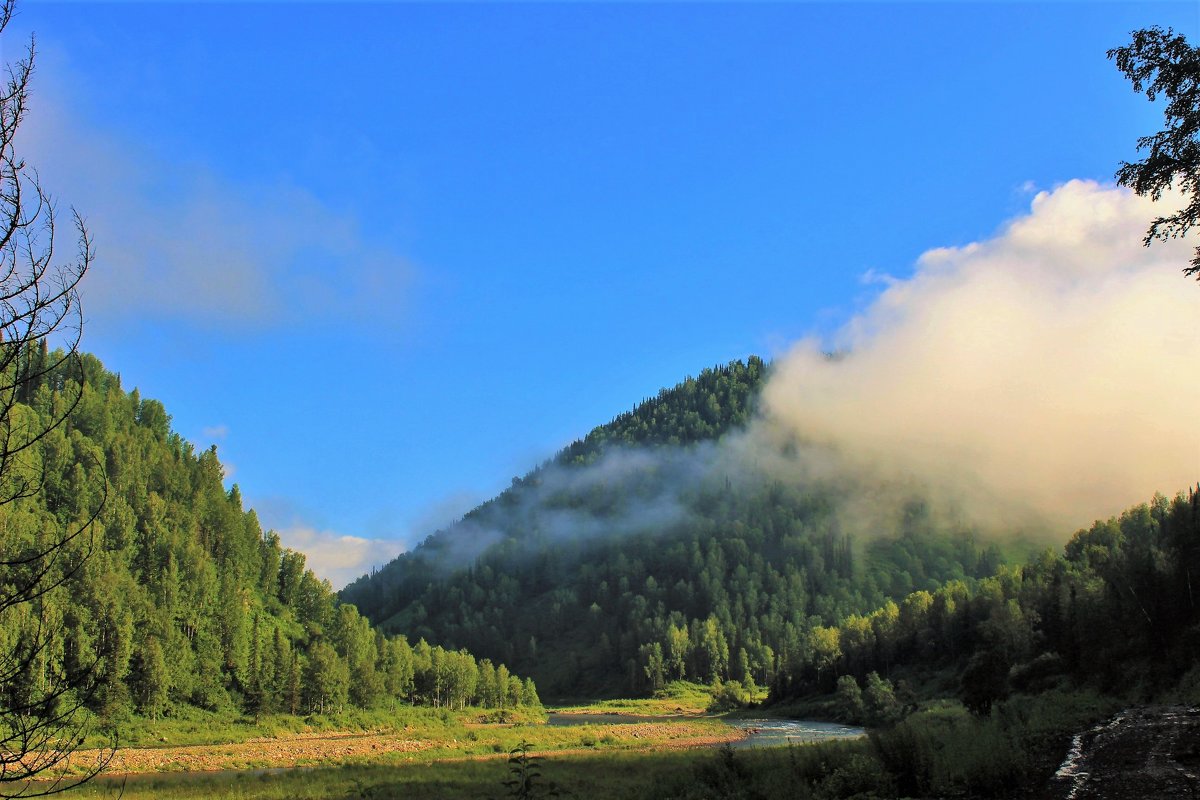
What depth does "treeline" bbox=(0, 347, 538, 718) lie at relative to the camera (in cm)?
7712

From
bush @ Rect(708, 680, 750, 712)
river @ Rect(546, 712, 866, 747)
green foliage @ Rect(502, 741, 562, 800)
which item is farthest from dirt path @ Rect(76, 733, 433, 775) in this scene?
bush @ Rect(708, 680, 750, 712)

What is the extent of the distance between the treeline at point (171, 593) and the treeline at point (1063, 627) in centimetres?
7114

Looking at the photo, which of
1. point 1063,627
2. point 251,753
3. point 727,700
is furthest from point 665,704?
point 251,753

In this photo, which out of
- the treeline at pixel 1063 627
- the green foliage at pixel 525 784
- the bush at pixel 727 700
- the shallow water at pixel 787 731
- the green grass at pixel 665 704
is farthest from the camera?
the green grass at pixel 665 704

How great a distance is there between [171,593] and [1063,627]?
327ft

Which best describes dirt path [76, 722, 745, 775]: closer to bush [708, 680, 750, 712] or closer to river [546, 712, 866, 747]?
river [546, 712, 866, 747]

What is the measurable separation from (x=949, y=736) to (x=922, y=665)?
335 ft

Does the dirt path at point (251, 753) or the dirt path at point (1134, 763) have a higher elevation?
the dirt path at point (1134, 763)

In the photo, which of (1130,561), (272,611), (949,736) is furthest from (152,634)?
(1130,561)

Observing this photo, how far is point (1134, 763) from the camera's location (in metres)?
19.7

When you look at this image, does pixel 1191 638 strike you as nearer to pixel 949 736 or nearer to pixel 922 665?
pixel 949 736

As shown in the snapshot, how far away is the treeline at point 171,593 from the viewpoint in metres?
77.1

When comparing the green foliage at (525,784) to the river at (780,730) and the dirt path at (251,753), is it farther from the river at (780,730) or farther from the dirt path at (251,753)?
the river at (780,730)

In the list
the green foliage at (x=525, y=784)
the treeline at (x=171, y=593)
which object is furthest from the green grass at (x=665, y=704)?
the green foliage at (x=525, y=784)
